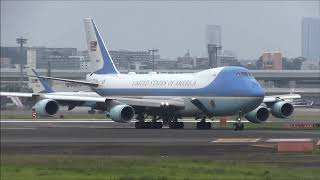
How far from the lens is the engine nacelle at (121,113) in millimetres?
74625

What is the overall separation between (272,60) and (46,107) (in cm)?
6528

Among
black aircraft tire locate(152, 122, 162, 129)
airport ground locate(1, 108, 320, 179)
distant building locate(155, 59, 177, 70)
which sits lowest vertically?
black aircraft tire locate(152, 122, 162, 129)

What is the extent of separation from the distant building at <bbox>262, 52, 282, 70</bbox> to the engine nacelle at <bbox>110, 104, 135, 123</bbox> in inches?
2214

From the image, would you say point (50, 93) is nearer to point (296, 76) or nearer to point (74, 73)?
point (74, 73)

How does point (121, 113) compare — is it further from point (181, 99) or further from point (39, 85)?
point (39, 85)

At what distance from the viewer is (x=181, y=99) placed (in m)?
77.1

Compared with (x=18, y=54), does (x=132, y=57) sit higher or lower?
higher

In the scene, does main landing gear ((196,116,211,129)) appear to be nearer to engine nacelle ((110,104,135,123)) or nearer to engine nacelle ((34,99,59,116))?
engine nacelle ((110,104,135,123))

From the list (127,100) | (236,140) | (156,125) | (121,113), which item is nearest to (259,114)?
(156,125)

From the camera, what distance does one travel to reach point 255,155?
40656 millimetres

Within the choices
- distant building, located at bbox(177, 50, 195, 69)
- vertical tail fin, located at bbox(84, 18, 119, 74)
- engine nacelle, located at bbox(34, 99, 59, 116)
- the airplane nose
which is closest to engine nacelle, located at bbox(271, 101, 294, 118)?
the airplane nose

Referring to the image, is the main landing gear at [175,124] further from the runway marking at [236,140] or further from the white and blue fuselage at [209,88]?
the runway marking at [236,140]

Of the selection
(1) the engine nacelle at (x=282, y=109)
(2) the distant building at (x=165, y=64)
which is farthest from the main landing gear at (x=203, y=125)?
(2) the distant building at (x=165, y=64)

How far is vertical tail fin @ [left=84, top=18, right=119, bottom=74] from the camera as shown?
8788 centimetres
